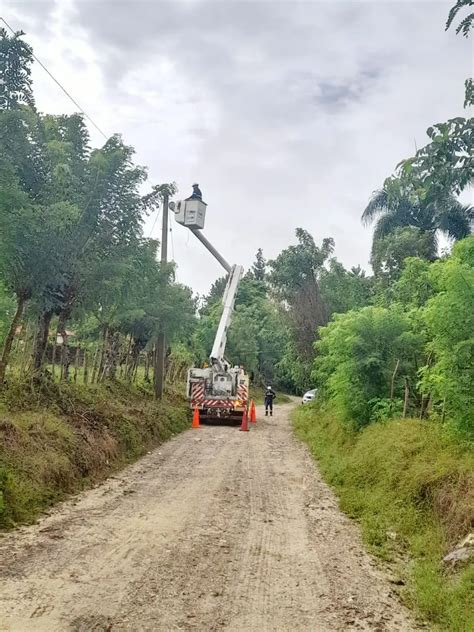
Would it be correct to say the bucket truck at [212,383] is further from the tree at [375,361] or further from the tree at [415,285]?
the tree at [375,361]

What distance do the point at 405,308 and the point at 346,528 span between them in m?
9.00

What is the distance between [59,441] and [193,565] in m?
5.13

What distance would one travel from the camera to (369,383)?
44.8 feet

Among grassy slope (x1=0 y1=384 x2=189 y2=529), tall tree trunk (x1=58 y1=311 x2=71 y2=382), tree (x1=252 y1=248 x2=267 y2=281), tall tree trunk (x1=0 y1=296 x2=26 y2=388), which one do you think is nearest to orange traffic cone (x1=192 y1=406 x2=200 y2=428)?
grassy slope (x1=0 y1=384 x2=189 y2=529)

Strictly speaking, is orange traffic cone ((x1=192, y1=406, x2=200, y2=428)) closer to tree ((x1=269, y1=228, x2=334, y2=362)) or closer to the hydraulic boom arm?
the hydraulic boom arm

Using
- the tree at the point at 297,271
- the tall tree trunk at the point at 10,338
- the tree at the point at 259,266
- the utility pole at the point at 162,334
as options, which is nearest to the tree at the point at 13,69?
the tall tree trunk at the point at 10,338

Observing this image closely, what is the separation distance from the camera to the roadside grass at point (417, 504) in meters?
5.31

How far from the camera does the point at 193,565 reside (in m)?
5.84

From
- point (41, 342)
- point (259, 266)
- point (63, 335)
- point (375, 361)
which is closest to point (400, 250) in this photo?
point (375, 361)

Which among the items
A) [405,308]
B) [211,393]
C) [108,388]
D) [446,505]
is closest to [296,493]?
[446,505]

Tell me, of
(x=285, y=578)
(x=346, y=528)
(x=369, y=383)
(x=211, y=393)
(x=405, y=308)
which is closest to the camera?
(x=285, y=578)

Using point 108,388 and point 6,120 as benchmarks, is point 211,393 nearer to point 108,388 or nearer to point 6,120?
point 108,388

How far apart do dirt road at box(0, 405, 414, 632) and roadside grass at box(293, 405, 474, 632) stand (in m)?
0.32

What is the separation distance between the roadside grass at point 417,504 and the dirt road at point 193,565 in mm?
322
